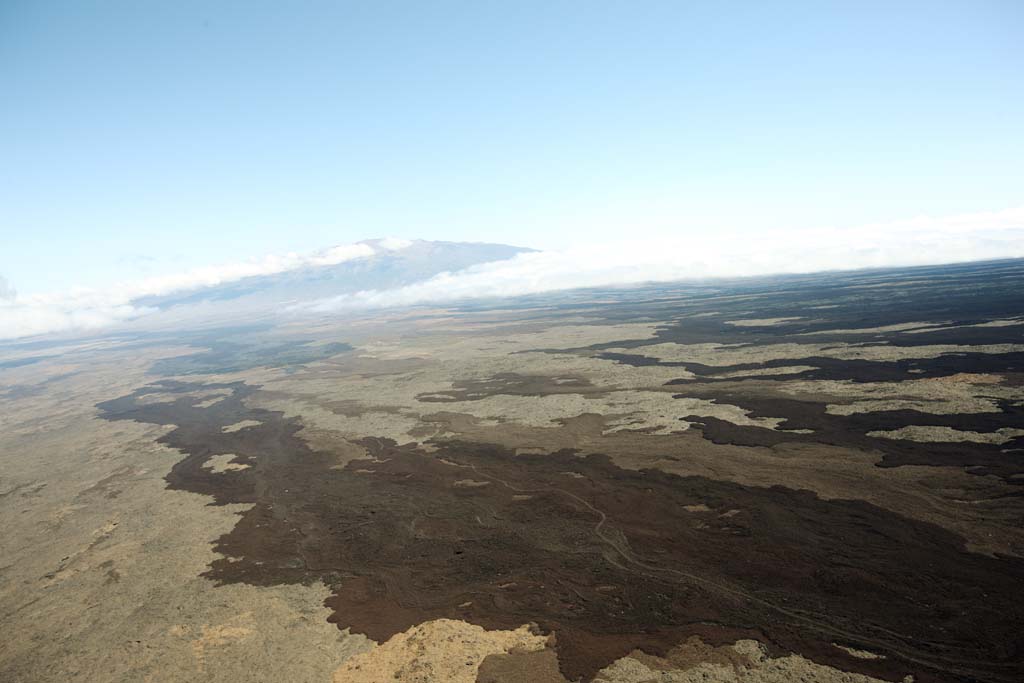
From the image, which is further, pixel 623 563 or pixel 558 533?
pixel 558 533

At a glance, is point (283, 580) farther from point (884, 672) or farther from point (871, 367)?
point (871, 367)

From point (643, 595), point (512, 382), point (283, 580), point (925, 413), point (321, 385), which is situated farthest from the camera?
point (321, 385)

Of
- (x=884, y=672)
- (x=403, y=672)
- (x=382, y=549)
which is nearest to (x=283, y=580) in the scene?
(x=382, y=549)

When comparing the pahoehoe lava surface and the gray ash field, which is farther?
the gray ash field

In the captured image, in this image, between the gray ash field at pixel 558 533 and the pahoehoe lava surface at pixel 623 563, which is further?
the gray ash field at pixel 558 533
